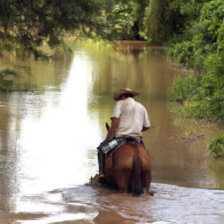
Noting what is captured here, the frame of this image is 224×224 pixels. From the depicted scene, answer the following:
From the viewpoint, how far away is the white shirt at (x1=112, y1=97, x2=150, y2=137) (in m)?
10.1

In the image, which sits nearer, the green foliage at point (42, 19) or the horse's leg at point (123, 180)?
the horse's leg at point (123, 180)

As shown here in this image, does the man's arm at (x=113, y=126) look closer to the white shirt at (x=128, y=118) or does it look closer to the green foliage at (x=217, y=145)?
the white shirt at (x=128, y=118)

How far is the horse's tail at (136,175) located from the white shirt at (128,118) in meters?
Answer: 0.55

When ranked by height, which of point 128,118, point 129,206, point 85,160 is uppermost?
Answer: point 128,118

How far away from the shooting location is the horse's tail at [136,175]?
31.8 feet

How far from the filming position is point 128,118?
10.2 metres

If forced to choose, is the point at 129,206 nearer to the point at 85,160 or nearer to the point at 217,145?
the point at 85,160

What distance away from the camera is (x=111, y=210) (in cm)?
900

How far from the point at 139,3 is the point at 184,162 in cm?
4055

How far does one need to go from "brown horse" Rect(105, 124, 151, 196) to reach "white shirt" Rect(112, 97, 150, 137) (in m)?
0.23

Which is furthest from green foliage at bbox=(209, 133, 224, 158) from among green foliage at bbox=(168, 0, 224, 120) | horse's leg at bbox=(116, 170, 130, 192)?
horse's leg at bbox=(116, 170, 130, 192)

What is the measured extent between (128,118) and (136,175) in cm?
99

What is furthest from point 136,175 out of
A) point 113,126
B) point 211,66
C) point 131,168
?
point 211,66

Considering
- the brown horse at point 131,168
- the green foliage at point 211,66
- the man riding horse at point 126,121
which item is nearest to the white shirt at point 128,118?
the man riding horse at point 126,121
